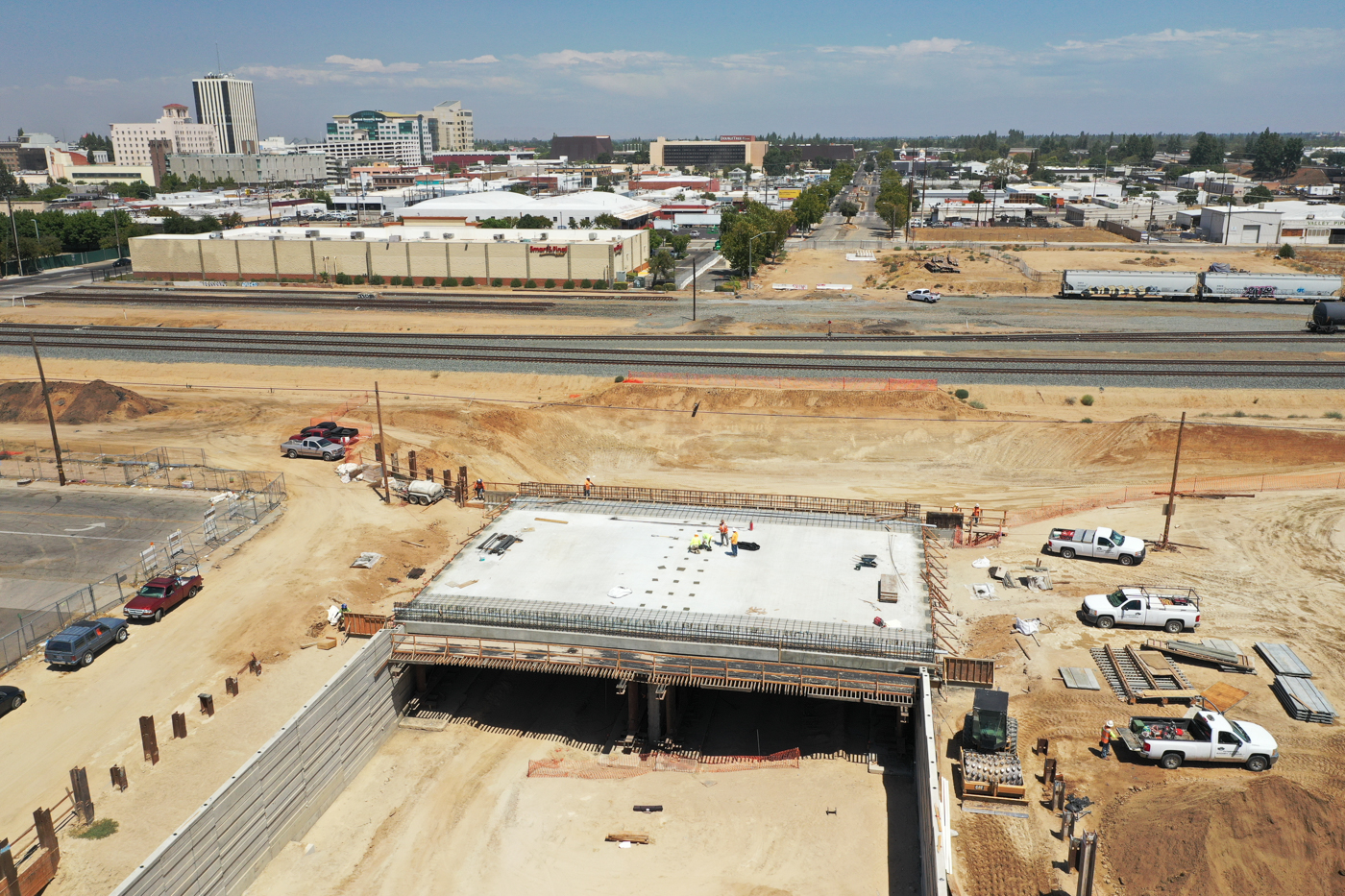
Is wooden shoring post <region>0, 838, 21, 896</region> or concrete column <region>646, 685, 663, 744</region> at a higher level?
wooden shoring post <region>0, 838, 21, 896</region>

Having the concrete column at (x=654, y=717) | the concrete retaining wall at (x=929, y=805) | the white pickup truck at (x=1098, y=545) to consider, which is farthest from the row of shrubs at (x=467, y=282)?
the concrete retaining wall at (x=929, y=805)

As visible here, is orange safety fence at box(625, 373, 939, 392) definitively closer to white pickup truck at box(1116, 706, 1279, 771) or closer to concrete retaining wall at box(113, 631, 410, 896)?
concrete retaining wall at box(113, 631, 410, 896)

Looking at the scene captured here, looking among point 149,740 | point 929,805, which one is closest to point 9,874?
point 149,740

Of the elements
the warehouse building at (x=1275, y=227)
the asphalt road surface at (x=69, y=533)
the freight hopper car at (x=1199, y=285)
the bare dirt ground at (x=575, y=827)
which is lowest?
the bare dirt ground at (x=575, y=827)

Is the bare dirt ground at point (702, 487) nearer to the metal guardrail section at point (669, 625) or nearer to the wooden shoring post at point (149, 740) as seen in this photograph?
the wooden shoring post at point (149, 740)

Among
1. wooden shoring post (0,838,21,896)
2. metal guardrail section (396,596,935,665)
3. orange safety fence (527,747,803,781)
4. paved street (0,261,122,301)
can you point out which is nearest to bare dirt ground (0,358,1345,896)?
orange safety fence (527,747,803,781)
